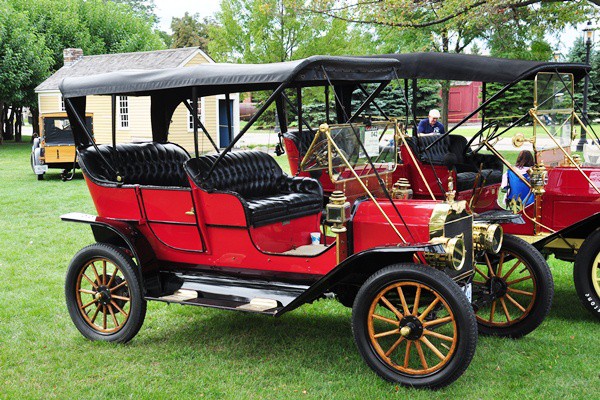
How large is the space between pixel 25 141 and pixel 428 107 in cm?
1839

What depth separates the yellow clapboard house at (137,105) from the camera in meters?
25.9

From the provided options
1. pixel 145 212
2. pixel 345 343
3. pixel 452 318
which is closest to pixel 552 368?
pixel 452 318

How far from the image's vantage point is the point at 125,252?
5469 millimetres

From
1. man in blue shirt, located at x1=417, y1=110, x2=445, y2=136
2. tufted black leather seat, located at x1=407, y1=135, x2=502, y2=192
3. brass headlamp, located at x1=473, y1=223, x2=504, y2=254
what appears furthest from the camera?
man in blue shirt, located at x1=417, y1=110, x2=445, y2=136

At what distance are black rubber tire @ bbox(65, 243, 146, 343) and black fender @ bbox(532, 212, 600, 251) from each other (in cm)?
337

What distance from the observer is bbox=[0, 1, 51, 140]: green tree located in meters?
27.6

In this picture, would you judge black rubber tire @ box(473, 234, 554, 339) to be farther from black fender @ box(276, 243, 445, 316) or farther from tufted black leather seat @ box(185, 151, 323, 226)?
tufted black leather seat @ box(185, 151, 323, 226)

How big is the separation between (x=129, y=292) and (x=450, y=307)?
2.39 meters

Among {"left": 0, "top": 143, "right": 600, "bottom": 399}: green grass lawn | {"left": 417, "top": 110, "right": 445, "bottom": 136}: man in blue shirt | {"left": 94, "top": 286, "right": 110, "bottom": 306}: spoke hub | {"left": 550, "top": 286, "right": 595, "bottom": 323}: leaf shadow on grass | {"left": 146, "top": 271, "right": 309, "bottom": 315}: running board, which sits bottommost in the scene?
{"left": 0, "top": 143, "right": 600, "bottom": 399}: green grass lawn

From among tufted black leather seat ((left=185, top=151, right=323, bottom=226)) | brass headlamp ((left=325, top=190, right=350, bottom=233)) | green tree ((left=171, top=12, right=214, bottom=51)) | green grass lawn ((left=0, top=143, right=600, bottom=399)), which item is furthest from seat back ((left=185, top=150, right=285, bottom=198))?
green tree ((left=171, top=12, right=214, bottom=51))

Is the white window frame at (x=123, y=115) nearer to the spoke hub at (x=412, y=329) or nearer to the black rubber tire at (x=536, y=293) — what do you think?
the black rubber tire at (x=536, y=293)

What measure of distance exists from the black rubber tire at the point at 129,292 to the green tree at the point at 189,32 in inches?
1970

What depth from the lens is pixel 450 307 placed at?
420 cm

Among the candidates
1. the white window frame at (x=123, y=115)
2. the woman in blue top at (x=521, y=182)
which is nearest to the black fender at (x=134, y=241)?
the woman in blue top at (x=521, y=182)
